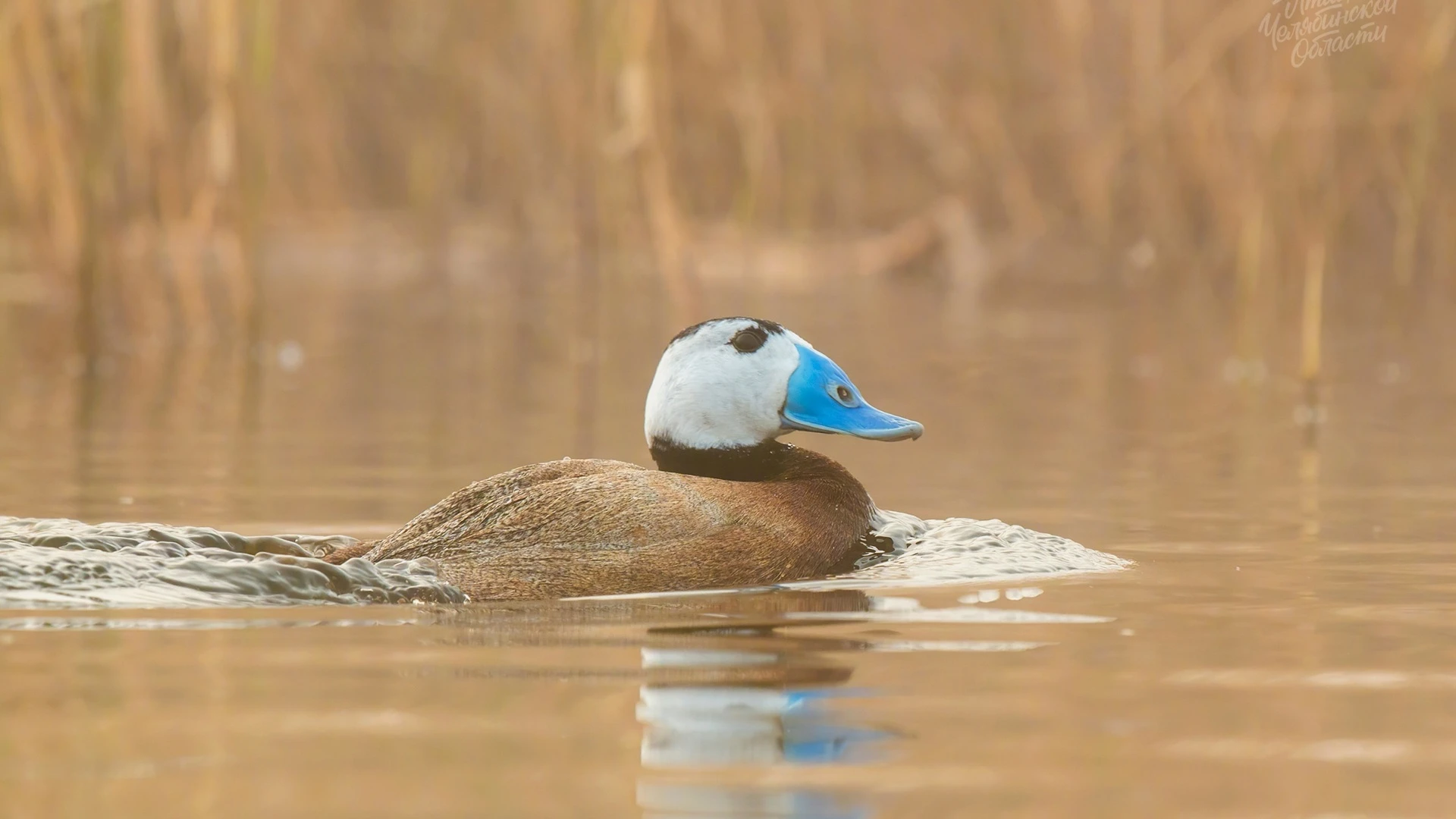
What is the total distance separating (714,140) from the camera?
664 inches

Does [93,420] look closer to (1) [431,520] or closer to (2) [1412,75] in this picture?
(1) [431,520]

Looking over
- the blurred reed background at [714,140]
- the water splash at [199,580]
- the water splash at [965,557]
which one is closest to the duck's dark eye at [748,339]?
the water splash at [965,557]

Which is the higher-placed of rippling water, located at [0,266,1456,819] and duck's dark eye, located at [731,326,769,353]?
duck's dark eye, located at [731,326,769,353]

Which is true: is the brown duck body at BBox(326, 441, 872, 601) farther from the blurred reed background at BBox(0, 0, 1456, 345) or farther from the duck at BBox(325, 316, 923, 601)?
the blurred reed background at BBox(0, 0, 1456, 345)

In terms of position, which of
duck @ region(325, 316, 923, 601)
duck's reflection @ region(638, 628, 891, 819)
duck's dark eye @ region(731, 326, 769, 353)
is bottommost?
duck's reflection @ region(638, 628, 891, 819)

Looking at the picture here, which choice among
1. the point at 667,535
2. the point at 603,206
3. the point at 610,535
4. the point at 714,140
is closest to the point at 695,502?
the point at 667,535

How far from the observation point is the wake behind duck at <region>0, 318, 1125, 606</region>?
199 inches

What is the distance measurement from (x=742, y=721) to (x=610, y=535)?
68.0 inches

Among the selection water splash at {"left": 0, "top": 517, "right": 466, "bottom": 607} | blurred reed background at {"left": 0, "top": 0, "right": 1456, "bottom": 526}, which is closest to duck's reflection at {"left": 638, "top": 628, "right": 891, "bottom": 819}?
water splash at {"left": 0, "top": 517, "right": 466, "bottom": 607}

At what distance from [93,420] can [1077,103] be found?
812cm

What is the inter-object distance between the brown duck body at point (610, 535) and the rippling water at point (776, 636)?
12 centimetres

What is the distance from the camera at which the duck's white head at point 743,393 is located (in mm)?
5953

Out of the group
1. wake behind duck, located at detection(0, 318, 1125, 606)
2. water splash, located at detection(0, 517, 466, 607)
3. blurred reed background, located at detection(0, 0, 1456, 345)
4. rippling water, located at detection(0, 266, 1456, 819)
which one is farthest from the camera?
blurred reed background, located at detection(0, 0, 1456, 345)

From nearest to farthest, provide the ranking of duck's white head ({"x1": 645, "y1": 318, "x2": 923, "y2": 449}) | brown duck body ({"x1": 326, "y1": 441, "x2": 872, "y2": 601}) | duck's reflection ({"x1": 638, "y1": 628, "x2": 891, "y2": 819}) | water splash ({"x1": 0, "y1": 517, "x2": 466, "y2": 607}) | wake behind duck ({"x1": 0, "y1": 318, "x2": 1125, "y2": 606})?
duck's reflection ({"x1": 638, "y1": 628, "x2": 891, "y2": 819}), water splash ({"x1": 0, "y1": 517, "x2": 466, "y2": 607}), wake behind duck ({"x1": 0, "y1": 318, "x2": 1125, "y2": 606}), brown duck body ({"x1": 326, "y1": 441, "x2": 872, "y2": 601}), duck's white head ({"x1": 645, "y1": 318, "x2": 923, "y2": 449})
